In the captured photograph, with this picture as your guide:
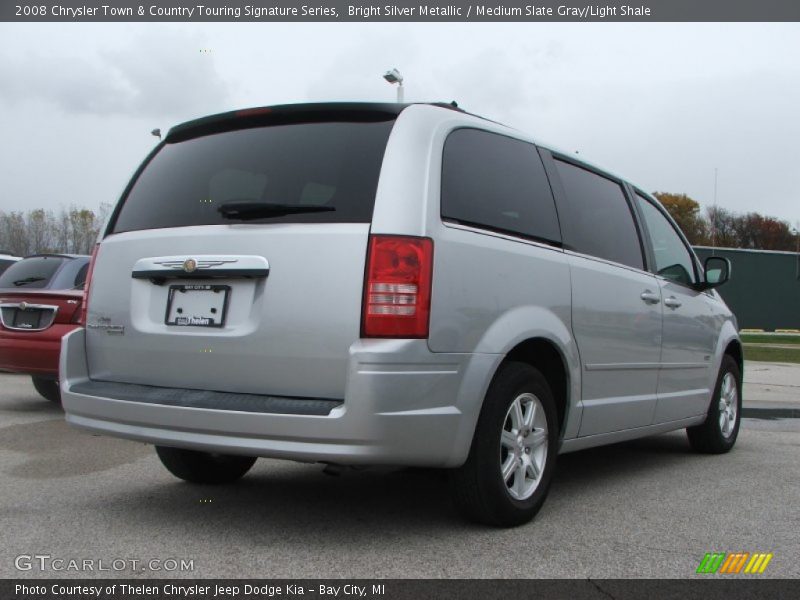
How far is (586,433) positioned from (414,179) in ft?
6.13

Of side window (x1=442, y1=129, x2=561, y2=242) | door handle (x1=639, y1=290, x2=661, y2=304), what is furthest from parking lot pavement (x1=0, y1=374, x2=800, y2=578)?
side window (x1=442, y1=129, x2=561, y2=242)

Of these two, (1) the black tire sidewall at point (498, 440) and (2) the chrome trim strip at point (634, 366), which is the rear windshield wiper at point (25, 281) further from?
(1) the black tire sidewall at point (498, 440)

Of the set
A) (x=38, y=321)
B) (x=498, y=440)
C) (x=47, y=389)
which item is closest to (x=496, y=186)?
(x=498, y=440)

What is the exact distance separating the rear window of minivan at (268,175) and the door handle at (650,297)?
2266 mm

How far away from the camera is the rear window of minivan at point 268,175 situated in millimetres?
3725

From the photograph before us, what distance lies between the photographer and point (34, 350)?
8.09 m

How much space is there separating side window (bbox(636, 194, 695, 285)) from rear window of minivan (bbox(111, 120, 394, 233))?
269 centimetres

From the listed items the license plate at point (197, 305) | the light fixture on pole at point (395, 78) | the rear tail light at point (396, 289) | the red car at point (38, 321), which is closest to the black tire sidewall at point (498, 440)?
the rear tail light at point (396, 289)

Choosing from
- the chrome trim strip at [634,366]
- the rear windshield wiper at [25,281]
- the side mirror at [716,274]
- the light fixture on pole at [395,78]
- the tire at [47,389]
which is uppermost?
the light fixture on pole at [395,78]

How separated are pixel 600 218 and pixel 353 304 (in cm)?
223

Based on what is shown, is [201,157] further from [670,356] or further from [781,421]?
[781,421]

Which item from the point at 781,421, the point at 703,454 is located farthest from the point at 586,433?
the point at 781,421

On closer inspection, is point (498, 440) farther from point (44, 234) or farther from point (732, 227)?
point (732, 227)

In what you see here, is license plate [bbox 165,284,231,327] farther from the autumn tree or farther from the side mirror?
the autumn tree
